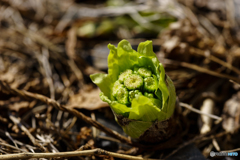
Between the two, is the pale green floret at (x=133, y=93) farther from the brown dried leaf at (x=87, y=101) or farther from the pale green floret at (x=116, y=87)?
the brown dried leaf at (x=87, y=101)

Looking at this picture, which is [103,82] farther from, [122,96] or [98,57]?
[98,57]

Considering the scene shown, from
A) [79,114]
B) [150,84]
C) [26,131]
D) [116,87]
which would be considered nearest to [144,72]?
[150,84]

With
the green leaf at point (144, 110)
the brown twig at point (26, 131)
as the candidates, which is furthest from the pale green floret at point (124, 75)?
the brown twig at point (26, 131)

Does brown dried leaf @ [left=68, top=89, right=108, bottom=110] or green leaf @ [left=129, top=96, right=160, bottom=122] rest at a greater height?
green leaf @ [left=129, top=96, right=160, bottom=122]

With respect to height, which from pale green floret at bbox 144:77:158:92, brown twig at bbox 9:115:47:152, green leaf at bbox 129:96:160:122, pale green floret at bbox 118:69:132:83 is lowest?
brown twig at bbox 9:115:47:152

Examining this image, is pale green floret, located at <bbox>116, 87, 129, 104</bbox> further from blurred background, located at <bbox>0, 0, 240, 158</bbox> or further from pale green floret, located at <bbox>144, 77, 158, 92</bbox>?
blurred background, located at <bbox>0, 0, 240, 158</bbox>

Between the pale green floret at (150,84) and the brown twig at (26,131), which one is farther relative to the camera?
the brown twig at (26,131)

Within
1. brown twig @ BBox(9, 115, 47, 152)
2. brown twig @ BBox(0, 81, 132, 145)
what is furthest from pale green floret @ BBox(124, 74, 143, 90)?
brown twig @ BBox(9, 115, 47, 152)
